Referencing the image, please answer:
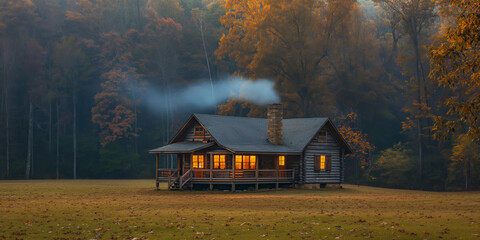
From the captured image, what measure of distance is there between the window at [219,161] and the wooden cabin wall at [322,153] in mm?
6710

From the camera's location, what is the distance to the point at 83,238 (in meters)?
16.4

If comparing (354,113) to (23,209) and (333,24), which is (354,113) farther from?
(23,209)

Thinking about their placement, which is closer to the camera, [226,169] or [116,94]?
[226,169]

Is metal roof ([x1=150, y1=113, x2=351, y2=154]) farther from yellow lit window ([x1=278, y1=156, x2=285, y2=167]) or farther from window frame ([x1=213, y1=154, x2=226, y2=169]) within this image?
window frame ([x1=213, y1=154, x2=226, y2=169])

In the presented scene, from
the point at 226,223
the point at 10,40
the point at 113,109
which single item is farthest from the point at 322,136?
the point at 10,40

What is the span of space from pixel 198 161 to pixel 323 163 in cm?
1065

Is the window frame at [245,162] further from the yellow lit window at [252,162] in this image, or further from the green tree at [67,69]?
the green tree at [67,69]

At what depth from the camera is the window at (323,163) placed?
158 feet

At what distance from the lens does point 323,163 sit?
48656 mm

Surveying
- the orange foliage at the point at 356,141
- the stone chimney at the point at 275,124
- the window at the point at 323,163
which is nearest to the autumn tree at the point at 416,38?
the orange foliage at the point at 356,141

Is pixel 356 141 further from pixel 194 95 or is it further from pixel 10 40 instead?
pixel 10 40

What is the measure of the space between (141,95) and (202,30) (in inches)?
594

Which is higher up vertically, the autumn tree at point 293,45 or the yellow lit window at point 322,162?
the autumn tree at point 293,45

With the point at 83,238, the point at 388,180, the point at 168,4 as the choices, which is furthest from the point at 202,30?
the point at 83,238
